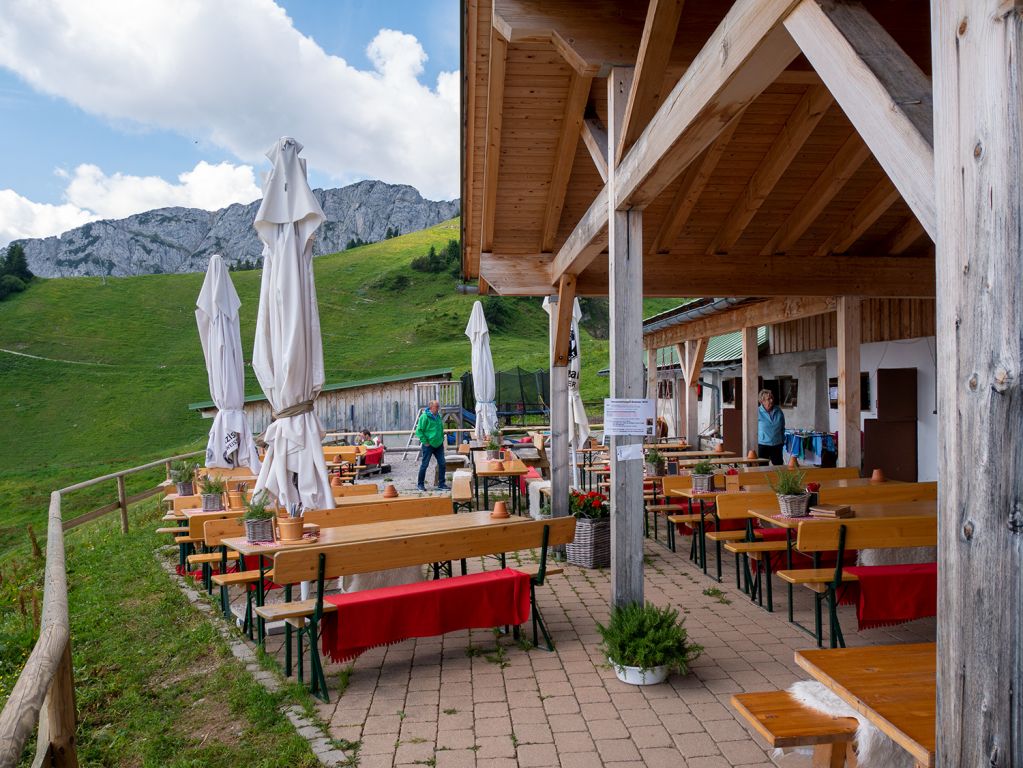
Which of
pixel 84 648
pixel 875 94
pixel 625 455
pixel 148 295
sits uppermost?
pixel 148 295

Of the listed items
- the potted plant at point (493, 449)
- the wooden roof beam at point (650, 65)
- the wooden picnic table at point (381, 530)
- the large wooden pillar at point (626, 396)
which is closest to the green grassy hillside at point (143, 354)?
the potted plant at point (493, 449)

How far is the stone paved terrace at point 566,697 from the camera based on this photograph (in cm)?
361

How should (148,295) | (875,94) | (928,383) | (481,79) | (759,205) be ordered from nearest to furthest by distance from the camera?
(875,94), (481,79), (759,205), (928,383), (148,295)

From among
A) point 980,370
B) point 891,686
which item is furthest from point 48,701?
point 891,686

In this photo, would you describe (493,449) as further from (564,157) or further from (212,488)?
(564,157)

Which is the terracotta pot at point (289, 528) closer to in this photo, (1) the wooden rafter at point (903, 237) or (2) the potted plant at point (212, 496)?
(2) the potted plant at point (212, 496)

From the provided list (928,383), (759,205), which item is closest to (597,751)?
(759,205)

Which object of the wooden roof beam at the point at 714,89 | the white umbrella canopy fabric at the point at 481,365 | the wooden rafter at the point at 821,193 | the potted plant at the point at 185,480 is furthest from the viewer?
the white umbrella canopy fabric at the point at 481,365

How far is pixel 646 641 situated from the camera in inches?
173

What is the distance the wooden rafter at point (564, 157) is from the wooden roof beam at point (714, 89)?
1369mm

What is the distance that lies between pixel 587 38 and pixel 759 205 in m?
3.38

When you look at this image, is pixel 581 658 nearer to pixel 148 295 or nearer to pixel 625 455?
pixel 625 455

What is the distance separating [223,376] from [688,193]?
614cm

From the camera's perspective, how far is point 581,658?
4.98 metres
